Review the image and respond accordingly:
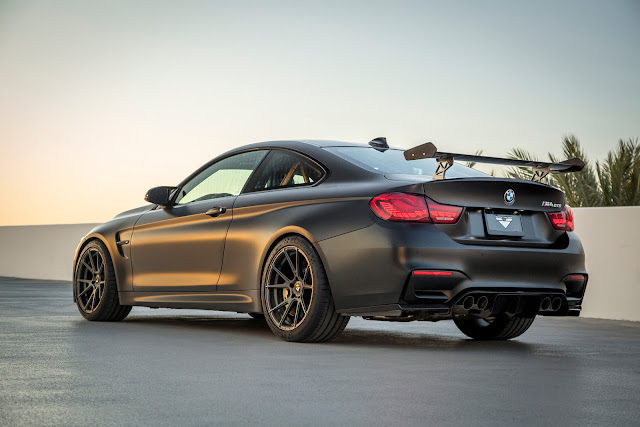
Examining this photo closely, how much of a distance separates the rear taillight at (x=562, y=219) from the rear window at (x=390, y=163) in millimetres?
569

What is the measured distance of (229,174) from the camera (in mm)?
8312

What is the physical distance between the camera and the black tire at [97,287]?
903 centimetres

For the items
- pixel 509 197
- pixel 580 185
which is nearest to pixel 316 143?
pixel 509 197

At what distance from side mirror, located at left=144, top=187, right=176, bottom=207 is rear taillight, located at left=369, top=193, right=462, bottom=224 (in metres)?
2.80

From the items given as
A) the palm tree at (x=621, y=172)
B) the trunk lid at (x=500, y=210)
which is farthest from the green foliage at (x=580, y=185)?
the trunk lid at (x=500, y=210)

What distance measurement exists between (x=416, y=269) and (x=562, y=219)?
142 centimetres

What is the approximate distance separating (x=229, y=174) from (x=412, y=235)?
245cm

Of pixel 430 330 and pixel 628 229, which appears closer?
pixel 430 330

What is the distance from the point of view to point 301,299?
6934mm

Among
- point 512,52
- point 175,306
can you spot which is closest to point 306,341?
point 175,306

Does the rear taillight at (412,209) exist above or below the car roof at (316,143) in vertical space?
below

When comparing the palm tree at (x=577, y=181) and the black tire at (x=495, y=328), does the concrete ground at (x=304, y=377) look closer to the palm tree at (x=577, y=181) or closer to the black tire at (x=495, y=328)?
the black tire at (x=495, y=328)

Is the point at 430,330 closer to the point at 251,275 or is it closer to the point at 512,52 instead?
the point at 251,275

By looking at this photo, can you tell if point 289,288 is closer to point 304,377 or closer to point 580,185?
point 304,377
